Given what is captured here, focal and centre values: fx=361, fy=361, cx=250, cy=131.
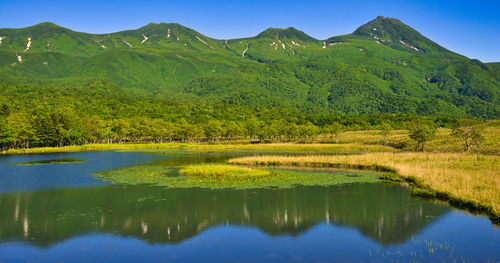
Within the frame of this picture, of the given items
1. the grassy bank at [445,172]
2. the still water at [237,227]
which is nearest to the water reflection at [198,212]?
the still water at [237,227]

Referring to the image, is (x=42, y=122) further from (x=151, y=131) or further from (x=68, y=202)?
(x=68, y=202)

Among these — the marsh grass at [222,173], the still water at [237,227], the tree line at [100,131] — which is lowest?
the still water at [237,227]

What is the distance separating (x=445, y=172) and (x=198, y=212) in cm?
3327

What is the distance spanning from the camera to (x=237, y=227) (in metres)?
30.2

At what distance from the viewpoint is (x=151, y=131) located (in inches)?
7052

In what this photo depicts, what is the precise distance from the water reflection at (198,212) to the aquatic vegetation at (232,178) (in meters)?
3.90

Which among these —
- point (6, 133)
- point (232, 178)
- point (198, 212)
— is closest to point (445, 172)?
point (232, 178)

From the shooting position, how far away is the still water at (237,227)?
23875 mm

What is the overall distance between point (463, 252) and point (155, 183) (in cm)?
3827

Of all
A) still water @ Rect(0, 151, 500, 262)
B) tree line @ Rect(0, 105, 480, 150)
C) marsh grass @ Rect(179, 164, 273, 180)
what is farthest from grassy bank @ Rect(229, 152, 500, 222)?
tree line @ Rect(0, 105, 480, 150)

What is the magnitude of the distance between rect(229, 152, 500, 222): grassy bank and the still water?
193cm

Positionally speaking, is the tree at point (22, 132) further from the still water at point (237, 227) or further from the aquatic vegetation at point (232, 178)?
the still water at point (237, 227)

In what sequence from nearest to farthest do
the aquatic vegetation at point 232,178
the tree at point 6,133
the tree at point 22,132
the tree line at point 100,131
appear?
1. the aquatic vegetation at point 232,178
2. the tree at point 6,133
3. the tree at point 22,132
4. the tree line at point 100,131

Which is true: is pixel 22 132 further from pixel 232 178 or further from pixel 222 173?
pixel 232 178
